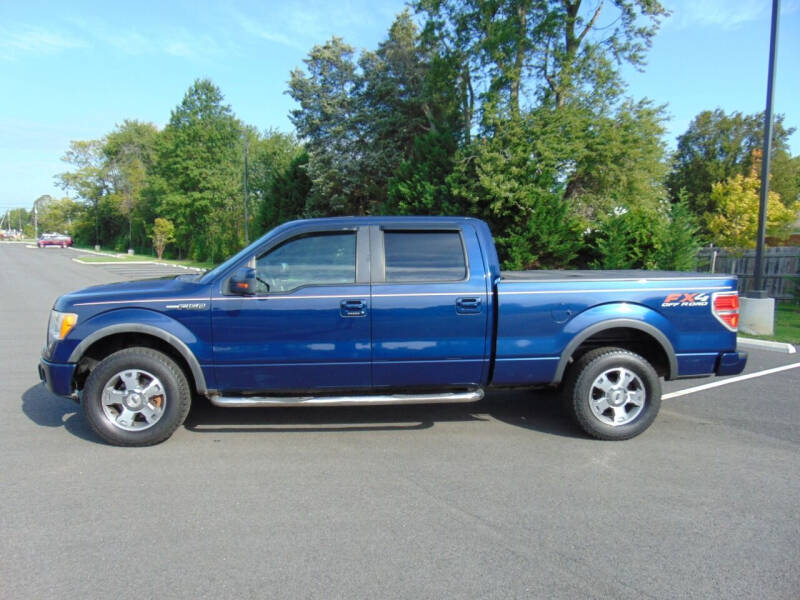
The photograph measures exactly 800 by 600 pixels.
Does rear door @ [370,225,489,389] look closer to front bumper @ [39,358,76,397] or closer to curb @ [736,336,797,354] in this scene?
front bumper @ [39,358,76,397]

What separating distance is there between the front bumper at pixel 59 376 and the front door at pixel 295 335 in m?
1.22

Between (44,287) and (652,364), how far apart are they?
20.6 metres

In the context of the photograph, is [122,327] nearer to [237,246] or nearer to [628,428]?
[628,428]

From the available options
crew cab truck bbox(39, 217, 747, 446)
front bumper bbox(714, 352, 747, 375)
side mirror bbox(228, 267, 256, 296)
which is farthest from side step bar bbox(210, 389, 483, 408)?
front bumper bbox(714, 352, 747, 375)

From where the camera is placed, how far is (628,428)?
4.90 metres

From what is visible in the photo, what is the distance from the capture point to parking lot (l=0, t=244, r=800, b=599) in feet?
9.43

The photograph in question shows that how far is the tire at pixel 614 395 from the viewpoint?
16.0 feet

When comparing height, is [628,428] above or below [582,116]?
below

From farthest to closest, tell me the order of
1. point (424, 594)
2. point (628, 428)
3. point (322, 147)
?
point (322, 147) < point (628, 428) < point (424, 594)

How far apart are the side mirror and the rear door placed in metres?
1.00

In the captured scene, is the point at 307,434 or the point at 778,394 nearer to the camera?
the point at 307,434

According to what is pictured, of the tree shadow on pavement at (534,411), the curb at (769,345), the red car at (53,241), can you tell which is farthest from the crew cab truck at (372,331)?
the red car at (53,241)

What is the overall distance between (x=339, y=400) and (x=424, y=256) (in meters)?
1.43

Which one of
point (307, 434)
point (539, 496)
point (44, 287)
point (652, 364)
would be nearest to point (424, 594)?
point (539, 496)
